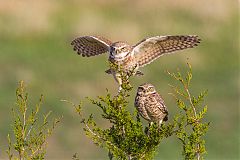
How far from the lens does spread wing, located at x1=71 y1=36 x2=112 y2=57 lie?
631 inches

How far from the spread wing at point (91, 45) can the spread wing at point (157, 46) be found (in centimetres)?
45

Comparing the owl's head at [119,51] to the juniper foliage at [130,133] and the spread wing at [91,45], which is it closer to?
the spread wing at [91,45]

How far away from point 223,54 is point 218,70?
1249 mm

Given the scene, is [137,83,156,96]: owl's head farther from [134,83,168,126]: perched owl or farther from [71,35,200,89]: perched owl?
[71,35,200,89]: perched owl

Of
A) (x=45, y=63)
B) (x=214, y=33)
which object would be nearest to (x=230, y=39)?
(x=214, y=33)

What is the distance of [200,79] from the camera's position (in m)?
37.1

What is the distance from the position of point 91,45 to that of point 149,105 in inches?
73.2

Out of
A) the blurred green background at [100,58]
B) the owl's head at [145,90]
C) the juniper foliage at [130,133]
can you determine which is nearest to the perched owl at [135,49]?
the owl's head at [145,90]

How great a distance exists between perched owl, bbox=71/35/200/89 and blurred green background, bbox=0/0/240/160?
540 inches

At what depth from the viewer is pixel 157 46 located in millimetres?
16109

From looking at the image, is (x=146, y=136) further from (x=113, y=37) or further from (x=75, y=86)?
(x=113, y=37)

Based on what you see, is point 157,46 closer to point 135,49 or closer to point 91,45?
point 135,49

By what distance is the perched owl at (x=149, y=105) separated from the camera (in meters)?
14.9

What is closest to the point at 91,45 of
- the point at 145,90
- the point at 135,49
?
the point at 135,49
